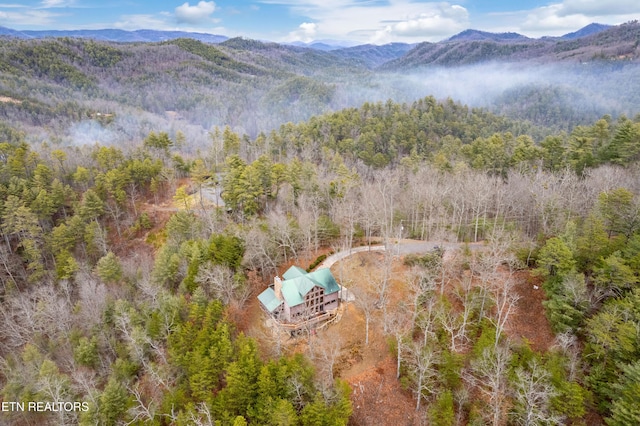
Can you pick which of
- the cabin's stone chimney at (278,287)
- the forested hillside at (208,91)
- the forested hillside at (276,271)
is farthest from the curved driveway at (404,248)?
the forested hillside at (208,91)

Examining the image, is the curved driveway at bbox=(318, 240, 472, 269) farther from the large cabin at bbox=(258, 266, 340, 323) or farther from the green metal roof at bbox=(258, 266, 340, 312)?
the large cabin at bbox=(258, 266, 340, 323)

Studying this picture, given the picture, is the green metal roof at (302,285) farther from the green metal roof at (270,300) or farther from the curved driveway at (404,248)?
the curved driveway at (404,248)

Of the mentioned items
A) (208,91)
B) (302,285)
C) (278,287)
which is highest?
(208,91)

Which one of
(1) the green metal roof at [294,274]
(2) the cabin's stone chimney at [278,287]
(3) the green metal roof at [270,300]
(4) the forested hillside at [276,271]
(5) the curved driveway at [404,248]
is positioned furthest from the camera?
(5) the curved driveway at [404,248]

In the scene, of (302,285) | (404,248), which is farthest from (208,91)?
(302,285)

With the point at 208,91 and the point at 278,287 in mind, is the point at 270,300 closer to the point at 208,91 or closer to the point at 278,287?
the point at 278,287

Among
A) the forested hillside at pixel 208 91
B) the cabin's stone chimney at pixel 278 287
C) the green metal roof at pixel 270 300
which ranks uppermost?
the forested hillside at pixel 208 91

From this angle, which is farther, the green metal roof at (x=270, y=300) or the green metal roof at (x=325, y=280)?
the green metal roof at (x=325, y=280)

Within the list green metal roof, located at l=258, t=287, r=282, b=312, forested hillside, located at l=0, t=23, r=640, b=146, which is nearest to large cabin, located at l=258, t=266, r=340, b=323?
green metal roof, located at l=258, t=287, r=282, b=312
